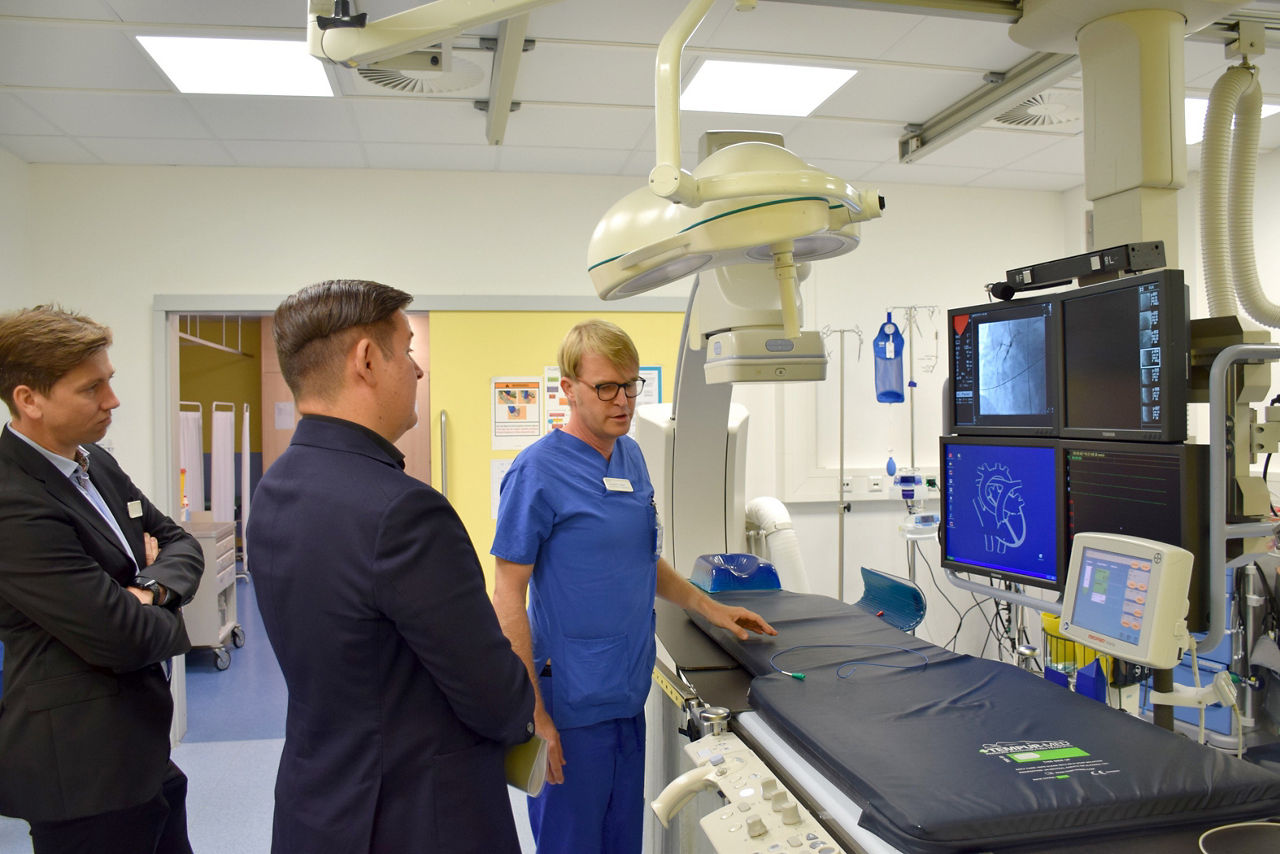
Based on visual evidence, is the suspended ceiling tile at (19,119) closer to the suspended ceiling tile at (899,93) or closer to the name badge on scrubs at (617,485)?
the name badge on scrubs at (617,485)

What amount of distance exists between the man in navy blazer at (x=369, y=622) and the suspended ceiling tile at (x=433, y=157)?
276 centimetres

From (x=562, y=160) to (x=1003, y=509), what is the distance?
2813 mm

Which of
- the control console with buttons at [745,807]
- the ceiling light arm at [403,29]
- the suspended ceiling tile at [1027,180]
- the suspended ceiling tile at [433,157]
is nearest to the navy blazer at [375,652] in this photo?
the control console with buttons at [745,807]

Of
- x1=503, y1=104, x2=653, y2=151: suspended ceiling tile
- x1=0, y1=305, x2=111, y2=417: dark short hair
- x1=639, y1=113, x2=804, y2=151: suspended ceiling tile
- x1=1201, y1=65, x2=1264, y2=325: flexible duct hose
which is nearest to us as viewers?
x1=0, y1=305, x2=111, y2=417: dark short hair

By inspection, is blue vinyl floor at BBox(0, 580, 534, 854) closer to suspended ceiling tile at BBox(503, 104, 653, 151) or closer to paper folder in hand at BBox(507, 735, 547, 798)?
paper folder in hand at BBox(507, 735, 547, 798)

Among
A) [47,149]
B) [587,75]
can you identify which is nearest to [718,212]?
[587,75]

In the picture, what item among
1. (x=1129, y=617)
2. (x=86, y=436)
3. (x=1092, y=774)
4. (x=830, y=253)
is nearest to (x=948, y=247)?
(x=830, y=253)

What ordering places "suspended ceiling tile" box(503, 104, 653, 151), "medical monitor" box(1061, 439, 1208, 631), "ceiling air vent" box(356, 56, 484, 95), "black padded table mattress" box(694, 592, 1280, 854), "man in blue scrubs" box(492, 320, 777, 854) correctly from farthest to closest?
1. "suspended ceiling tile" box(503, 104, 653, 151)
2. "ceiling air vent" box(356, 56, 484, 95)
3. "man in blue scrubs" box(492, 320, 777, 854)
4. "medical monitor" box(1061, 439, 1208, 631)
5. "black padded table mattress" box(694, 592, 1280, 854)

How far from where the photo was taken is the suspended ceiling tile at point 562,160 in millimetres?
3789

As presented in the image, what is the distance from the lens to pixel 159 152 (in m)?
3.64

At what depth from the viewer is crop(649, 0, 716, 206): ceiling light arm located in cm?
120

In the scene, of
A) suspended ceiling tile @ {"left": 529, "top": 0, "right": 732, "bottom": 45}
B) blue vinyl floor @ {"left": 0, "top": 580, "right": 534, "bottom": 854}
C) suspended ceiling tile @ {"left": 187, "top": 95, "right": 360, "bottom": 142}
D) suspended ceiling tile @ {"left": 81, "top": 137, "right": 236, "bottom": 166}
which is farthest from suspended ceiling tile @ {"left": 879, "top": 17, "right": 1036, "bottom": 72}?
blue vinyl floor @ {"left": 0, "top": 580, "right": 534, "bottom": 854}

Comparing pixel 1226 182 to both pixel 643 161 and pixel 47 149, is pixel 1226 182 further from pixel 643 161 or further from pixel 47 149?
pixel 47 149

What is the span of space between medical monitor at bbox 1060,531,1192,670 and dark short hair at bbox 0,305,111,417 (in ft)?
6.26
